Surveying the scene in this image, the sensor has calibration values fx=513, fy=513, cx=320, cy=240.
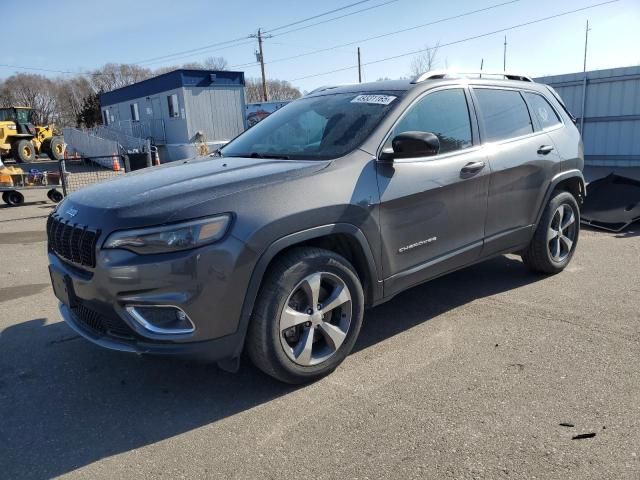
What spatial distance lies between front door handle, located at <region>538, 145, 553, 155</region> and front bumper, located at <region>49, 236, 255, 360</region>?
3083mm

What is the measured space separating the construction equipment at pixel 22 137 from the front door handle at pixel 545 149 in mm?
24499

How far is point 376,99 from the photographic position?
3.77m

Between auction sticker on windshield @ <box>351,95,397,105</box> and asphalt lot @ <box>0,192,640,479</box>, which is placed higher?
auction sticker on windshield @ <box>351,95,397,105</box>

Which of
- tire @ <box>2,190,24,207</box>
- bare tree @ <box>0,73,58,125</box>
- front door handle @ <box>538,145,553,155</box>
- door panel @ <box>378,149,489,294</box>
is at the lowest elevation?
tire @ <box>2,190,24,207</box>

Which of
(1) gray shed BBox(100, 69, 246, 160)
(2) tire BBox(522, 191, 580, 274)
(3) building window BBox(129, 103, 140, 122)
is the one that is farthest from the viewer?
(3) building window BBox(129, 103, 140, 122)

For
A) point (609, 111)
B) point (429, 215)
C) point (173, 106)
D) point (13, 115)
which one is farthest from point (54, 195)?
point (13, 115)

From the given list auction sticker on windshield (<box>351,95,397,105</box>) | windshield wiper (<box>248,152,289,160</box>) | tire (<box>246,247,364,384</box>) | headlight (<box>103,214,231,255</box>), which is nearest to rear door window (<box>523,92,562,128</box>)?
auction sticker on windshield (<box>351,95,397,105</box>)

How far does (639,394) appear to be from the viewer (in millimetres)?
2910

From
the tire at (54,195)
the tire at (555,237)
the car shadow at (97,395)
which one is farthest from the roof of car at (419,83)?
the tire at (54,195)

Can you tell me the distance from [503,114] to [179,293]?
3.20 metres

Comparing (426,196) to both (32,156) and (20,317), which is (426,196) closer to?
(20,317)

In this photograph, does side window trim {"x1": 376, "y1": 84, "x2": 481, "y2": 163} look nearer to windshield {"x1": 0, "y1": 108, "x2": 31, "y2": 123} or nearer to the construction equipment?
the construction equipment

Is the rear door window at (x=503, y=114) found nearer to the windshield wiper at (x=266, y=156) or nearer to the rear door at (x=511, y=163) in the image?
the rear door at (x=511, y=163)

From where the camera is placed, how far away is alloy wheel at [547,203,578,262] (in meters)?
4.89
